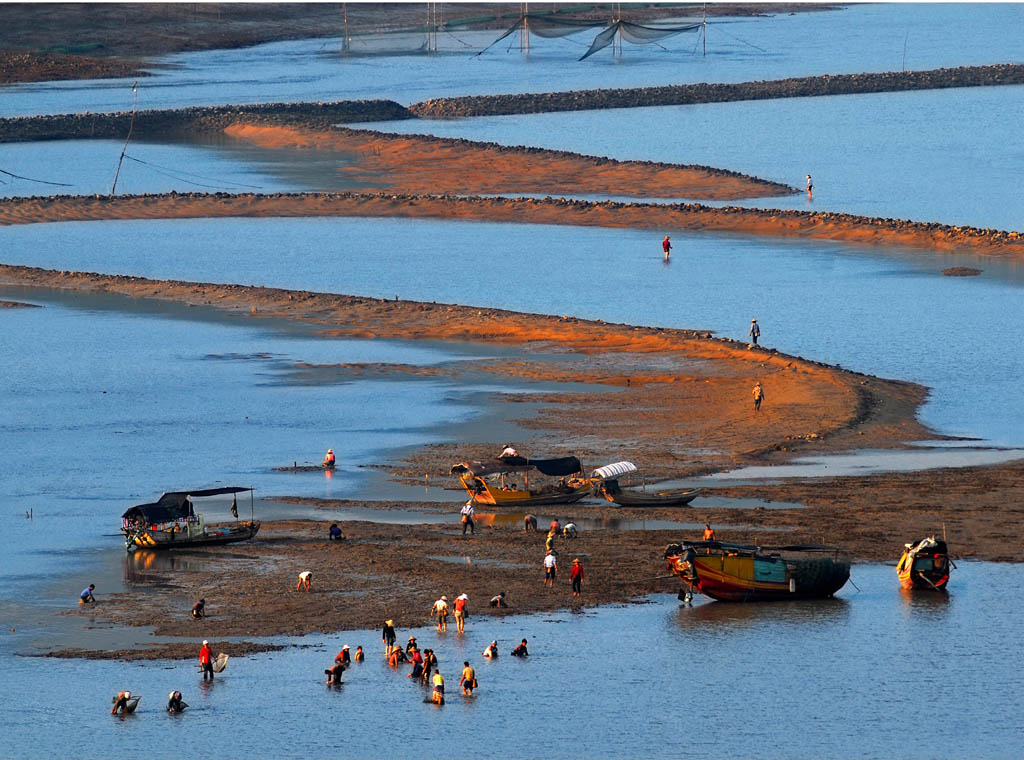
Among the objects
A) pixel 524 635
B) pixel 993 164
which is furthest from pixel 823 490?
pixel 993 164

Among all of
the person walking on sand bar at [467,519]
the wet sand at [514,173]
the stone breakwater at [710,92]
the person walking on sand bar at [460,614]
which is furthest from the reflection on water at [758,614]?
the stone breakwater at [710,92]

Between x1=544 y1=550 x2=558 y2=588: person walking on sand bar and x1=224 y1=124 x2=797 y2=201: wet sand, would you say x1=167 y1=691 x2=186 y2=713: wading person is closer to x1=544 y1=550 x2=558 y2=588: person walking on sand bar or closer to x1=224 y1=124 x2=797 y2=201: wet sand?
x1=544 y1=550 x2=558 y2=588: person walking on sand bar

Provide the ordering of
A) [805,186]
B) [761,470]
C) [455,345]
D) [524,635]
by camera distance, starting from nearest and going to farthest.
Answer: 1. [524,635]
2. [761,470]
3. [455,345]
4. [805,186]

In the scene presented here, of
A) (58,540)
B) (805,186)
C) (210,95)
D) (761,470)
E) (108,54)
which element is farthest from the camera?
(108,54)

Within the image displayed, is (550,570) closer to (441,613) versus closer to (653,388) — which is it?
(441,613)

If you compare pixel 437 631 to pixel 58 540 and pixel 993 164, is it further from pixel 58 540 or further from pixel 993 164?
pixel 993 164

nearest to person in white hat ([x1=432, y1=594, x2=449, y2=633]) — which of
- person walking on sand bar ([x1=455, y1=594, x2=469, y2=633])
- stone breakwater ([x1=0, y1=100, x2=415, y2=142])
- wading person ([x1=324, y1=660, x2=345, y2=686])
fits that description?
person walking on sand bar ([x1=455, y1=594, x2=469, y2=633])
